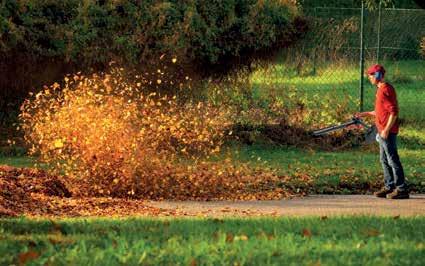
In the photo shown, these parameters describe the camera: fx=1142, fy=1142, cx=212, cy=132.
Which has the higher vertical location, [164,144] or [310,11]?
[310,11]

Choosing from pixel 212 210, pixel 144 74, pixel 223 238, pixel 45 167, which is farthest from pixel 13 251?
pixel 144 74

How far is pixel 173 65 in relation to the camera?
1864cm

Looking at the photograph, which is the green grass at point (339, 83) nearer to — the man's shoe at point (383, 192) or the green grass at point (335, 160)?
the green grass at point (335, 160)

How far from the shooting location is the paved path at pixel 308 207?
11.8 meters

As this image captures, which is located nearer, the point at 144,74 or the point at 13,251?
the point at 13,251

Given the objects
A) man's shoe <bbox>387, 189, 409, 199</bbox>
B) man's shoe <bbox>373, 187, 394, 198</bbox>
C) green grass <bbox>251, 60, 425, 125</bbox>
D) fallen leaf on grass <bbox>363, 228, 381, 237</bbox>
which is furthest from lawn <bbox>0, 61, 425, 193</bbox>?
fallen leaf on grass <bbox>363, 228, 381, 237</bbox>

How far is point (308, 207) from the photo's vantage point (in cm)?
1228

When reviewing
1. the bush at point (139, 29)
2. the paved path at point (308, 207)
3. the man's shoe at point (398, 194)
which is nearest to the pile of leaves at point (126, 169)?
the paved path at point (308, 207)

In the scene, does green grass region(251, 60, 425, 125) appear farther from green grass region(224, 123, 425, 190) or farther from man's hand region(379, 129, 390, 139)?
man's hand region(379, 129, 390, 139)

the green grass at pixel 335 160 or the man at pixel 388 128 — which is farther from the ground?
the man at pixel 388 128

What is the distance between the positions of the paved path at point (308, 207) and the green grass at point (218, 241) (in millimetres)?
1348

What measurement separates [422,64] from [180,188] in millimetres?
23861

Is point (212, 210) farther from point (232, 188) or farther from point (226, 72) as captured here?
point (226, 72)

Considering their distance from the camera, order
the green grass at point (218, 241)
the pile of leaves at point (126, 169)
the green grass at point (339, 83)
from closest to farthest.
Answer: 1. the green grass at point (218, 241)
2. the pile of leaves at point (126, 169)
3. the green grass at point (339, 83)
